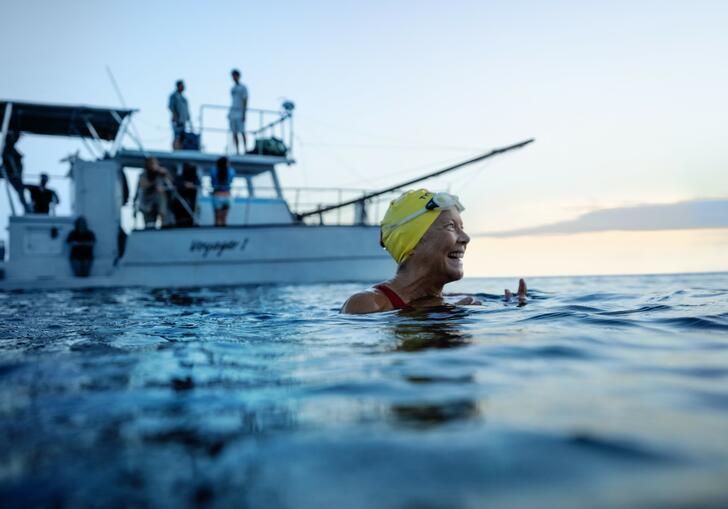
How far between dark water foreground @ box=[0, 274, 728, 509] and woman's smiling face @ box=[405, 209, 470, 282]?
107 centimetres

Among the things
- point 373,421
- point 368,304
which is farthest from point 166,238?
point 373,421

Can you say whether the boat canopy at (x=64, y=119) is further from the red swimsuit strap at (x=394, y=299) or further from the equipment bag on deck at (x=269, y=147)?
the red swimsuit strap at (x=394, y=299)

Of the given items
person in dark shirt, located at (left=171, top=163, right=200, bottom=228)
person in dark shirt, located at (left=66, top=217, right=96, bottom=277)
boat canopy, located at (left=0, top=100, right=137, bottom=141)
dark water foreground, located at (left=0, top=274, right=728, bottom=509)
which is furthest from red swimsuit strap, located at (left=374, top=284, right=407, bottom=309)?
boat canopy, located at (left=0, top=100, right=137, bottom=141)

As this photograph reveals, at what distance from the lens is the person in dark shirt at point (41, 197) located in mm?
12453

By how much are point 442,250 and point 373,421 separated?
2.63 metres

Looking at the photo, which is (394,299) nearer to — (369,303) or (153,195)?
(369,303)

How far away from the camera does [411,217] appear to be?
13.3 ft

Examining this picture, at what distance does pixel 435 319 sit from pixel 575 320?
0.95m

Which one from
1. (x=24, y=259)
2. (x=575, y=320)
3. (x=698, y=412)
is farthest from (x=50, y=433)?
(x=24, y=259)

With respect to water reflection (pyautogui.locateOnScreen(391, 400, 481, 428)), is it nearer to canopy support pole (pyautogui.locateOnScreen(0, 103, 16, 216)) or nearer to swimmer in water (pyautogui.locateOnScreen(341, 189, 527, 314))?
swimmer in water (pyautogui.locateOnScreen(341, 189, 527, 314))

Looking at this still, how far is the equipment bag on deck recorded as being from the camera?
547 inches

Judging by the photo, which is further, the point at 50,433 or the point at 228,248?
the point at 228,248

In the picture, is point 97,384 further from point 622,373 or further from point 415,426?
point 622,373

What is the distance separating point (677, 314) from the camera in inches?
157
